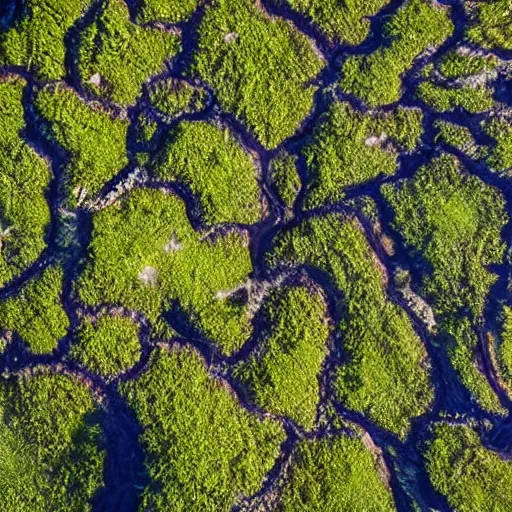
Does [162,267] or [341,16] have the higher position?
[341,16]

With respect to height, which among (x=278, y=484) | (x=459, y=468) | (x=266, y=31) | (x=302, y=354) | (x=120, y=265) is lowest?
(x=459, y=468)

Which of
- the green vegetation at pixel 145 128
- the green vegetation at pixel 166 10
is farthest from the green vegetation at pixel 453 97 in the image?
the green vegetation at pixel 145 128

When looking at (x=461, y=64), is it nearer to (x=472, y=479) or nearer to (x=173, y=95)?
(x=173, y=95)

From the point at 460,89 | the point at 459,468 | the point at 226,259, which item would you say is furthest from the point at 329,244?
the point at 459,468

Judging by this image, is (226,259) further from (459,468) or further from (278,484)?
(459,468)

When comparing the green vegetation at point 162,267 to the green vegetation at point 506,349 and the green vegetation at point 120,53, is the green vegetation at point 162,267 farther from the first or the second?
the green vegetation at point 506,349

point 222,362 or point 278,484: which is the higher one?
point 222,362

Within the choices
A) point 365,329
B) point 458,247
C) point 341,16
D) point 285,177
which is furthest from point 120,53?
point 458,247
